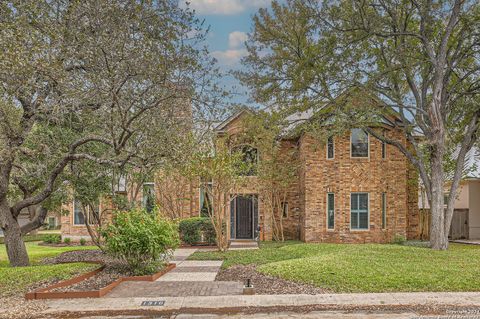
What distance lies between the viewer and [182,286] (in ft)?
32.9

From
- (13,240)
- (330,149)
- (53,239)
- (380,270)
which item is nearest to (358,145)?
(330,149)

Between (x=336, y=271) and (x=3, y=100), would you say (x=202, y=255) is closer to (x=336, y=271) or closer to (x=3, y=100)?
(x=336, y=271)

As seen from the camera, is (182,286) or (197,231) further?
(197,231)

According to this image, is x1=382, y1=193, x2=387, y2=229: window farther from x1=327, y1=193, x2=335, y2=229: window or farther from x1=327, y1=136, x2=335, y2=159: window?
x1=327, y1=136, x2=335, y2=159: window

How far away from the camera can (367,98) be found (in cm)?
1800

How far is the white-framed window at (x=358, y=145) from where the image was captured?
2120 cm

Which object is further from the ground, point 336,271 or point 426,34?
point 426,34

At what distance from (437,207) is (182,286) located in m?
11.1

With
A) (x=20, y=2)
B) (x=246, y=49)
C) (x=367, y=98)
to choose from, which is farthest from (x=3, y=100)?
(x=367, y=98)

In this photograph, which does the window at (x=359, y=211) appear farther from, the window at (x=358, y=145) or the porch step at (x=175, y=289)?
the porch step at (x=175, y=289)

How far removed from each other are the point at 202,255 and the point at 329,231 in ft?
24.0

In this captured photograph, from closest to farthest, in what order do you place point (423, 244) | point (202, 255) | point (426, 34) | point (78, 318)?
point (78, 318) → point (202, 255) → point (426, 34) → point (423, 244)

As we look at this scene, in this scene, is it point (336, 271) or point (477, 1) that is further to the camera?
point (477, 1)

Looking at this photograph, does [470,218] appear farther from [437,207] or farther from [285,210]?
[285,210]
